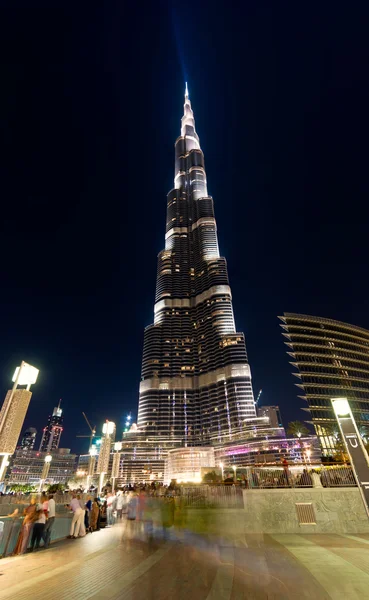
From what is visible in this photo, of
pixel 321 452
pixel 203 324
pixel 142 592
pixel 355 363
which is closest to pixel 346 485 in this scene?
pixel 142 592

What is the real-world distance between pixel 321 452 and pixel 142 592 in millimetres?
109894

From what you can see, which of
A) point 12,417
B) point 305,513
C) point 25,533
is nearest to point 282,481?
point 305,513

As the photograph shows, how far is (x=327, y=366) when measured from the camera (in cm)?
10262

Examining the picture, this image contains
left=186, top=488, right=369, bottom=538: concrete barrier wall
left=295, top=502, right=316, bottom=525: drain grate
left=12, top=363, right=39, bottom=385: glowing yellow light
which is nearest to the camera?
left=12, top=363, right=39, bottom=385: glowing yellow light

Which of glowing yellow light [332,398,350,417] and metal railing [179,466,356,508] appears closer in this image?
glowing yellow light [332,398,350,417]

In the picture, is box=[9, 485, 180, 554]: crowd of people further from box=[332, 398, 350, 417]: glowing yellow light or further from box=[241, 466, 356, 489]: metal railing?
box=[332, 398, 350, 417]: glowing yellow light

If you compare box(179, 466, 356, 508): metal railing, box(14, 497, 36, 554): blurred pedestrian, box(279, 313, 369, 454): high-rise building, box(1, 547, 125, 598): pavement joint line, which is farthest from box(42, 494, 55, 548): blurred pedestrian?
box(279, 313, 369, 454): high-rise building

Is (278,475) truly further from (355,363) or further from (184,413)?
(184,413)

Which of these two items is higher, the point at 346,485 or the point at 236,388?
the point at 236,388

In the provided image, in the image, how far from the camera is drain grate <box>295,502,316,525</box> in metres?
12.4

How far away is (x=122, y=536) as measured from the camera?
11992 mm

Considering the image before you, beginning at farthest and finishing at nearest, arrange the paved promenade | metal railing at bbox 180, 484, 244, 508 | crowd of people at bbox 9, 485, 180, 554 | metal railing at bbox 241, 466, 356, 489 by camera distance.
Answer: metal railing at bbox 180, 484, 244, 508 < metal railing at bbox 241, 466, 356, 489 < crowd of people at bbox 9, 485, 180, 554 < the paved promenade

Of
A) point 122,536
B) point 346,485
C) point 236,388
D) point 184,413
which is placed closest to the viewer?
point 122,536

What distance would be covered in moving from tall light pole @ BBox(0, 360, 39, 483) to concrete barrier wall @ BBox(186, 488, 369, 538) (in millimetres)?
9122
